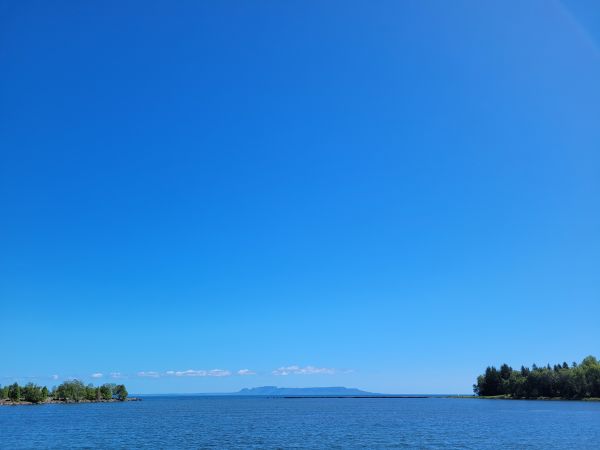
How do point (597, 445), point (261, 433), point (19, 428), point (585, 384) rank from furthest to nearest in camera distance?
1. point (585, 384)
2. point (19, 428)
3. point (261, 433)
4. point (597, 445)

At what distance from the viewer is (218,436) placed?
76.9 metres

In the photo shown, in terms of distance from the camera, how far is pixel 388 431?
83.9 m

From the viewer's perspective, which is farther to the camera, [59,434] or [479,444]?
[59,434]

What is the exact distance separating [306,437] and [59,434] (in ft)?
141

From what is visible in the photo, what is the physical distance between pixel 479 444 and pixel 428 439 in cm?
823

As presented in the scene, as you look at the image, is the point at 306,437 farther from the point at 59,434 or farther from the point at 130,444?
the point at 59,434

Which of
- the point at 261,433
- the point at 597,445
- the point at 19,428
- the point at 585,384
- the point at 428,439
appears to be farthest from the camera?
the point at 585,384

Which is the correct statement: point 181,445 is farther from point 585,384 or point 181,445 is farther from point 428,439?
point 585,384

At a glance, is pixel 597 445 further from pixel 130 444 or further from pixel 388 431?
pixel 130 444

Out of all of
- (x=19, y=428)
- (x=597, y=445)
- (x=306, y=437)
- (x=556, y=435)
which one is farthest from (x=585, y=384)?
(x=19, y=428)

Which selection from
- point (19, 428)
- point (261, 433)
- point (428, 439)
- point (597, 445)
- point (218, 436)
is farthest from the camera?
point (19, 428)

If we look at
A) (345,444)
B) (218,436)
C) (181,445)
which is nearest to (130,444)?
(181,445)

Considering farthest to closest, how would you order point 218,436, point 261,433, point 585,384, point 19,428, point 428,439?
point 585,384
point 19,428
point 261,433
point 218,436
point 428,439

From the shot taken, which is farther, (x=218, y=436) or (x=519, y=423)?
(x=519, y=423)
